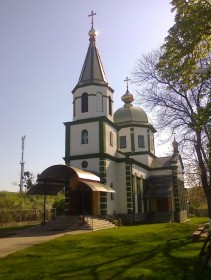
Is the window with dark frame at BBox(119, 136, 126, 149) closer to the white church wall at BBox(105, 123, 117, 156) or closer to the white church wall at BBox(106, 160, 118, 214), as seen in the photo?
the white church wall at BBox(105, 123, 117, 156)

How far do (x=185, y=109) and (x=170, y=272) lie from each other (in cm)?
981

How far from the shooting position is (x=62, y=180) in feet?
74.0

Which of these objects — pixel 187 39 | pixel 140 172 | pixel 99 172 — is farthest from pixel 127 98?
pixel 187 39

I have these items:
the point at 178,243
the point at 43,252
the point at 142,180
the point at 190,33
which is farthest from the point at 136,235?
the point at 142,180

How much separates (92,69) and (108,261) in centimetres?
1905

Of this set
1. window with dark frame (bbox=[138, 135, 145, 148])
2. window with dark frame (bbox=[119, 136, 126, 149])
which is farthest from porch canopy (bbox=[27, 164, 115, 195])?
window with dark frame (bbox=[138, 135, 145, 148])

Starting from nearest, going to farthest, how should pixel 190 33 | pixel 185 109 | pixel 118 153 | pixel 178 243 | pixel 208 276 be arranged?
pixel 208 276 < pixel 190 33 < pixel 178 243 < pixel 185 109 < pixel 118 153

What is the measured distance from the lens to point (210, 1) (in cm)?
914

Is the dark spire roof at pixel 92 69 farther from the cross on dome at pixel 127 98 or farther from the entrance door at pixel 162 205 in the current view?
Result: the entrance door at pixel 162 205

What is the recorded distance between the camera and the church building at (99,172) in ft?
71.4

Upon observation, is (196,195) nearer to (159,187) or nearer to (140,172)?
(159,187)

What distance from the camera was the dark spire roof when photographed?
24984mm

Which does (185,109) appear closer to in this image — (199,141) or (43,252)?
(199,141)

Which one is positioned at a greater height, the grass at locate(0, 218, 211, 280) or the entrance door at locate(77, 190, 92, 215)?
the entrance door at locate(77, 190, 92, 215)
